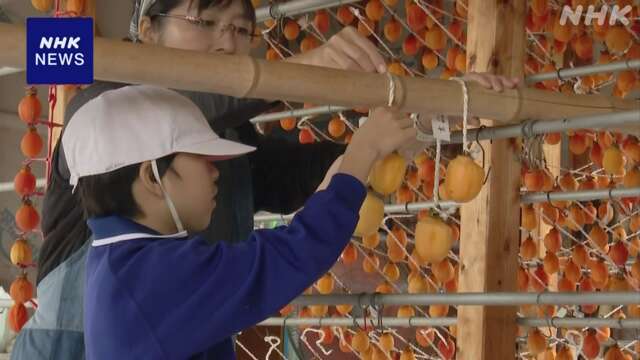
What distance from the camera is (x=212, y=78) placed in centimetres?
140

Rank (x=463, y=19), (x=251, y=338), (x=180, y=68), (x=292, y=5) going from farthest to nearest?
(x=251, y=338), (x=463, y=19), (x=292, y=5), (x=180, y=68)

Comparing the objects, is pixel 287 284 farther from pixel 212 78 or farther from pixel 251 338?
pixel 251 338

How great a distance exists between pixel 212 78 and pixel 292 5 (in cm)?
151

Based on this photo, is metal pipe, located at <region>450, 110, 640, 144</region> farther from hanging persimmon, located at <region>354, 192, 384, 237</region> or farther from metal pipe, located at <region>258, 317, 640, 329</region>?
metal pipe, located at <region>258, 317, 640, 329</region>

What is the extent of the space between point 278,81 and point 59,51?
1.09 feet

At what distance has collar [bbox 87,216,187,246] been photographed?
1.60 m

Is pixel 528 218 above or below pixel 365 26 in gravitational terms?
below

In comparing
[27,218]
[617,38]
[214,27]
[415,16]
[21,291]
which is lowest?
[21,291]

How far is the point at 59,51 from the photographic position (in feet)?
4.99

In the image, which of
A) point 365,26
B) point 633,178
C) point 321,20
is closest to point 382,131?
point 633,178

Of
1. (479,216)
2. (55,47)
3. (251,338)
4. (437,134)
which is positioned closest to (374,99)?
(437,134)

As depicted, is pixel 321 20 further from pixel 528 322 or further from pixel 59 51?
pixel 59 51

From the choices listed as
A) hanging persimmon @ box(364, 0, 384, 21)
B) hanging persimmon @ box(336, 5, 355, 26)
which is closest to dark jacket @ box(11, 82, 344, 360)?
hanging persimmon @ box(364, 0, 384, 21)

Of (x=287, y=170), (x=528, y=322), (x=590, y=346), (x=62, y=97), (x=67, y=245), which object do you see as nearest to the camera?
(x=67, y=245)
